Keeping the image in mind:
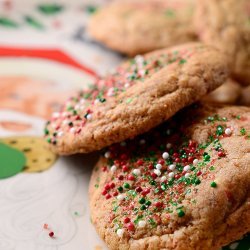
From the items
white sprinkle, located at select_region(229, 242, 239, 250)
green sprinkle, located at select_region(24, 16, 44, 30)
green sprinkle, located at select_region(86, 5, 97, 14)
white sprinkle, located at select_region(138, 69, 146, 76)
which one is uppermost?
white sprinkle, located at select_region(138, 69, 146, 76)

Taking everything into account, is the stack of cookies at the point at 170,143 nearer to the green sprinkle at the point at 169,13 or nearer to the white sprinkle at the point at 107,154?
the white sprinkle at the point at 107,154

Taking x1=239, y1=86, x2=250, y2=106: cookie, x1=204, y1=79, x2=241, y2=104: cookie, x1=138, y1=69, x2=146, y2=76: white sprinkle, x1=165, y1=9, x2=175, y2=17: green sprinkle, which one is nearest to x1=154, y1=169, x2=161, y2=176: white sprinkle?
x1=138, y1=69, x2=146, y2=76: white sprinkle

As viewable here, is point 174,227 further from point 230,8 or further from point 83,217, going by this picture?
point 230,8

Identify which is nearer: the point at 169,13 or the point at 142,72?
the point at 142,72

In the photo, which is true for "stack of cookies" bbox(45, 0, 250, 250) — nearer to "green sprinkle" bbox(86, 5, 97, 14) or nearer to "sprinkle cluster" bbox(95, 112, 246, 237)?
"sprinkle cluster" bbox(95, 112, 246, 237)

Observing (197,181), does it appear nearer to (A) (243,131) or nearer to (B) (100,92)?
(A) (243,131)

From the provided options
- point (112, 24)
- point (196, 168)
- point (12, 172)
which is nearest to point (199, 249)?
point (196, 168)

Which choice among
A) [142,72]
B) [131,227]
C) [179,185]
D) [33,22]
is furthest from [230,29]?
[33,22]

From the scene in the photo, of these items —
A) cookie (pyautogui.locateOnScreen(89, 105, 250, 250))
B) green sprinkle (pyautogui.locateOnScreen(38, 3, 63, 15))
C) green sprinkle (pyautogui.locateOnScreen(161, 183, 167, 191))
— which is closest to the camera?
cookie (pyautogui.locateOnScreen(89, 105, 250, 250))
